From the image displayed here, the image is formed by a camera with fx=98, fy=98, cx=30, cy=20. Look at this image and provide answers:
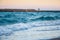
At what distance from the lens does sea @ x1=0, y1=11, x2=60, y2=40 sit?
4.03 ft

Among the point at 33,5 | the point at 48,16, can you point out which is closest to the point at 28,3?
the point at 33,5

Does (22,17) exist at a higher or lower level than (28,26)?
higher

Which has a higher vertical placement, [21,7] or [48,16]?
[21,7]

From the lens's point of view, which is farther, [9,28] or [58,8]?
[58,8]

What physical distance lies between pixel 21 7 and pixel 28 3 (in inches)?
4.2

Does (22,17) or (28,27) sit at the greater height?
(22,17)

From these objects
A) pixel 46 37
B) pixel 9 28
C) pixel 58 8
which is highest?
pixel 58 8

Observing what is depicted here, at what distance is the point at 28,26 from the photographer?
4.16ft

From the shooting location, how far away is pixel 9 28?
1.24 meters

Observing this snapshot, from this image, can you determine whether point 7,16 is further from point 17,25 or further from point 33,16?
point 33,16

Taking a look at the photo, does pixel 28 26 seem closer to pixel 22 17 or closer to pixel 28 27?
pixel 28 27

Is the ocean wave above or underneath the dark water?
underneath

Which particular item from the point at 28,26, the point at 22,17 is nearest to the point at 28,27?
the point at 28,26

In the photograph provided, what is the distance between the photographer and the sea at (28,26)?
48.4 inches
